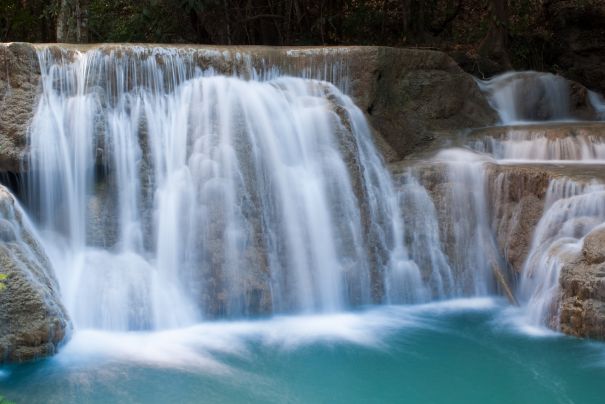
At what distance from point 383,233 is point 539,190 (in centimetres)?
170

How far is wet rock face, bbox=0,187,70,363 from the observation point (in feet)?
19.2

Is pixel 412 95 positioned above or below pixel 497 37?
below

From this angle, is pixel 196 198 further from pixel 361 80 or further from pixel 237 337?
pixel 361 80

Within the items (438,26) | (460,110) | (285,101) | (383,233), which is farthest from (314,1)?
(383,233)

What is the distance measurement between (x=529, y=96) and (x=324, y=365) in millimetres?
7275

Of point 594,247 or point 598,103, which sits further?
point 598,103

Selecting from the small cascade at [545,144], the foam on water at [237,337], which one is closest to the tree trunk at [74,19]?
the small cascade at [545,144]

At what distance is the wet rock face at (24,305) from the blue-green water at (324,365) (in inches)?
5.8

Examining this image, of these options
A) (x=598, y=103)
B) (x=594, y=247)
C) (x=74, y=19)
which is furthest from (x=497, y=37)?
(x=594, y=247)

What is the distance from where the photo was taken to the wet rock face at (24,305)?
586 cm

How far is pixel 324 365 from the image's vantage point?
6199mm

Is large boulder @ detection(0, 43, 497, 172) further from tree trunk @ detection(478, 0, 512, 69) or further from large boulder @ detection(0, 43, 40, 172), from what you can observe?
tree trunk @ detection(478, 0, 512, 69)

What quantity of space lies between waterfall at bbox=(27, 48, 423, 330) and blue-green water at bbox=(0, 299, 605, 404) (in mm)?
460

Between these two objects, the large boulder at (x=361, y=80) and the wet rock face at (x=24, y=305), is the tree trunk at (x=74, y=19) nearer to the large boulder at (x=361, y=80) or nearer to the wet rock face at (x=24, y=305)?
the large boulder at (x=361, y=80)
